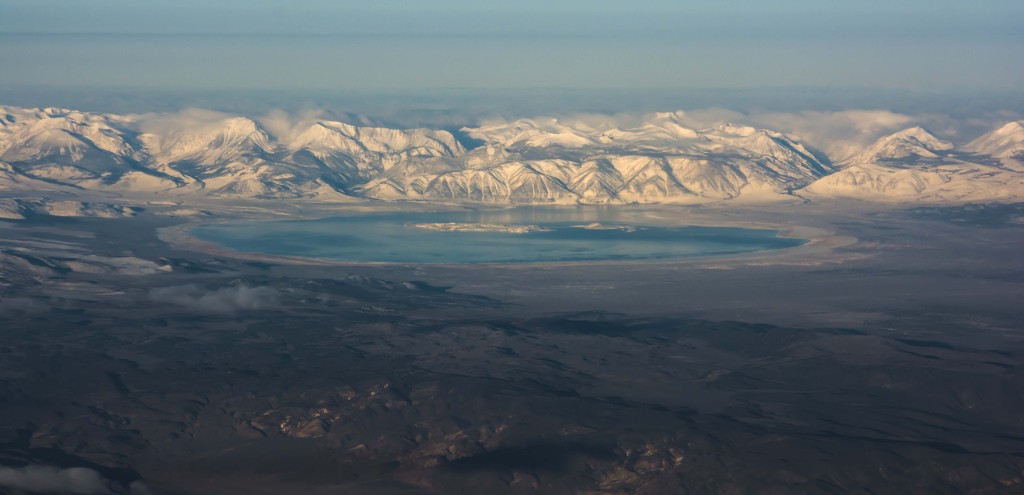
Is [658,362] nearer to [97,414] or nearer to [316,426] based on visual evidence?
[316,426]

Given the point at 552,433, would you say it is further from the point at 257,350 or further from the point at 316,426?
the point at 257,350

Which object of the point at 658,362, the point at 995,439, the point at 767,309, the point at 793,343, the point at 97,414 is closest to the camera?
the point at 995,439

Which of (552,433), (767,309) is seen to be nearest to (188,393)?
(552,433)

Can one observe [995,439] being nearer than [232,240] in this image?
Yes

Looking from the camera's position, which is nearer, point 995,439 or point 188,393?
point 995,439

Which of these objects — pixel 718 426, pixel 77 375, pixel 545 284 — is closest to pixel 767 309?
pixel 545 284

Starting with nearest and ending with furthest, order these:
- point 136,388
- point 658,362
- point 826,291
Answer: point 136,388 < point 658,362 < point 826,291
